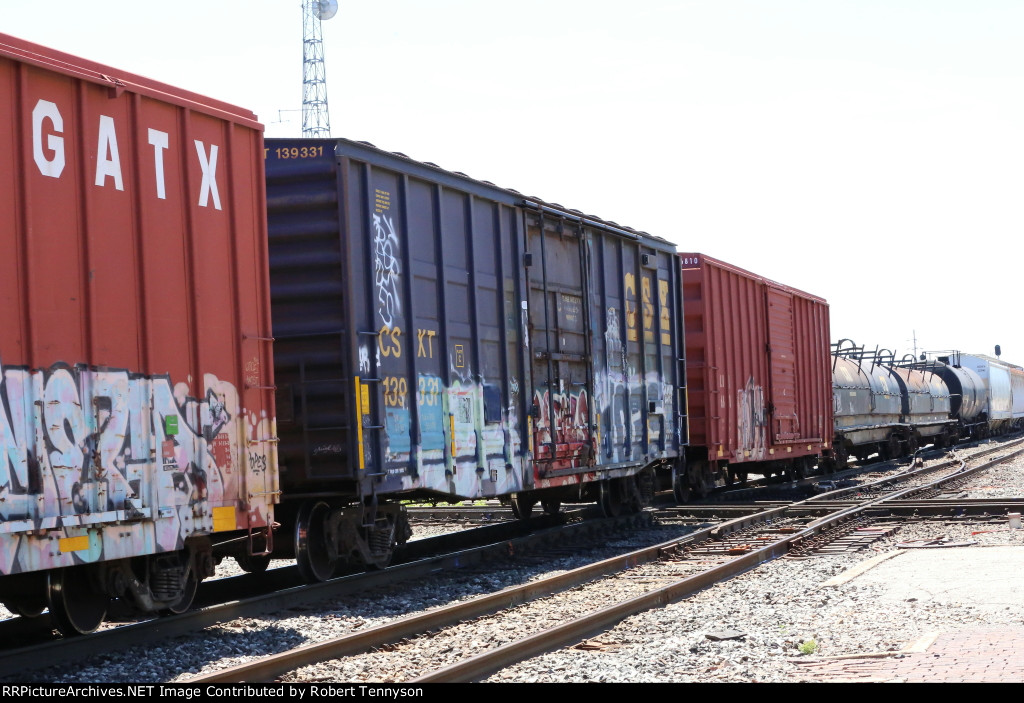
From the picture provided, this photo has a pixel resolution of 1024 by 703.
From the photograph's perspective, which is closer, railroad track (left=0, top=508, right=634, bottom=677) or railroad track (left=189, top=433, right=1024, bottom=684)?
railroad track (left=189, top=433, right=1024, bottom=684)

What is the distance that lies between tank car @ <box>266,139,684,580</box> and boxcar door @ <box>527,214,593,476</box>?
3cm

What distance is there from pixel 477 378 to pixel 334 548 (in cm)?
253

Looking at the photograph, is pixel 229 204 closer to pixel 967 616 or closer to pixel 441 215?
pixel 441 215

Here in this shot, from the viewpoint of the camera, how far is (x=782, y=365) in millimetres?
22078

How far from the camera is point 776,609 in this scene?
9.03m

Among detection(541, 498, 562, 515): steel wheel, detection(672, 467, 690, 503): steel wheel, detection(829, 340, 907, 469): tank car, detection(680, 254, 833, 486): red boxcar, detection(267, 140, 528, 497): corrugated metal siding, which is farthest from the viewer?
detection(829, 340, 907, 469): tank car

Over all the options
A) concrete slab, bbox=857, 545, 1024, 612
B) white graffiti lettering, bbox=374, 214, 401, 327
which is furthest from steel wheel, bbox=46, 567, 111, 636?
concrete slab, bbox=857, 545, 1024, 612

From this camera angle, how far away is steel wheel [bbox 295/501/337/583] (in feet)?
33.3

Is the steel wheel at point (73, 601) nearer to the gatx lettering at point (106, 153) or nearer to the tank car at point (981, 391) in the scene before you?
the gatx lettering at point (106, 153)

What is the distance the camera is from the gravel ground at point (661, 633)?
6855 mm

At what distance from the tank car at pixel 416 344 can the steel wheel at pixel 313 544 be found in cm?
2

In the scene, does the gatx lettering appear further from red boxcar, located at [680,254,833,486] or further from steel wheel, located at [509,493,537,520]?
red boxcar, located at [680,254,833,486]

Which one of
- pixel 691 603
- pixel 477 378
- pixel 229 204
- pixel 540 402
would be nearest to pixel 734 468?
pixel 540 402

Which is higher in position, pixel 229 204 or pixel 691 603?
pixel 229 204
